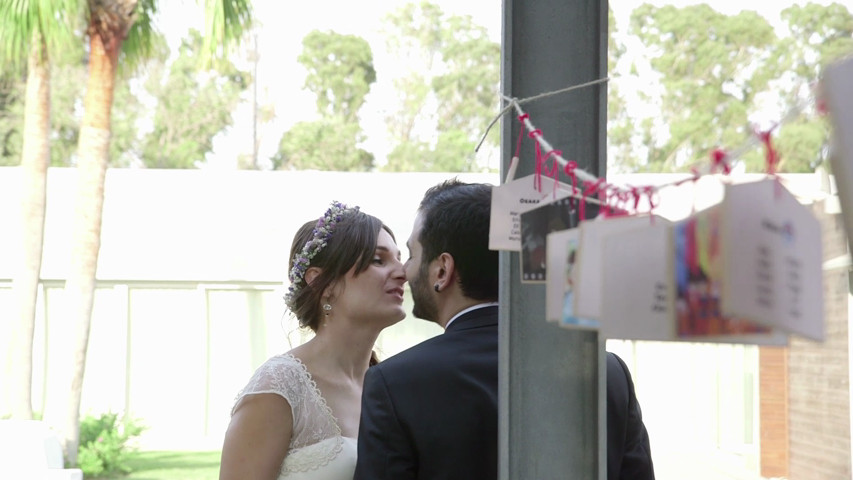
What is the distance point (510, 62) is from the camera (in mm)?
1622

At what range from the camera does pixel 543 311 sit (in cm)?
163

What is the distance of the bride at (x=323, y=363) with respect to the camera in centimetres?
251

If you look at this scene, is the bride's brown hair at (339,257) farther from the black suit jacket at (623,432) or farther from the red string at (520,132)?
the red string at (520,132)

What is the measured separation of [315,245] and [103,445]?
10088 mm

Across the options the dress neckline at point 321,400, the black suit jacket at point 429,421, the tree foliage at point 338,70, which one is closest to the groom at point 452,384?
the black suit jacket at point 429,421

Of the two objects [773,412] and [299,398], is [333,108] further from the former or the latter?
[299,398]

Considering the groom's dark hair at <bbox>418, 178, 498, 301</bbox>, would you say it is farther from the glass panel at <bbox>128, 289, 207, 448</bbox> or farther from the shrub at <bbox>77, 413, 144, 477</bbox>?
the glass panel at <bbox>128, 289, 207, 448</bbox>

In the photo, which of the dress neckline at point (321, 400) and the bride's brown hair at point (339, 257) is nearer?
the dress neckline at point (321, 400)

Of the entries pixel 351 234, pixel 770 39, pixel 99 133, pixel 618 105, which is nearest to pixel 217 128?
pixel 618 105

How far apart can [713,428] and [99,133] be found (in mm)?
7973

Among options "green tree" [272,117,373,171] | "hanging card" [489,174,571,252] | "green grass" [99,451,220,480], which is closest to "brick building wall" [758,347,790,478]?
"green grass" [99,451,220,480]

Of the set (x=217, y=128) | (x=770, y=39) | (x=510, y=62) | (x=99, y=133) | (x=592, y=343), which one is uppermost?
(x=770, y=39)

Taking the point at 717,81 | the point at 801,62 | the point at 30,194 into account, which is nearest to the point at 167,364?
the point at 30,194

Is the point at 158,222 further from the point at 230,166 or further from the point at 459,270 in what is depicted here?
the point at 230,166
